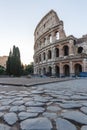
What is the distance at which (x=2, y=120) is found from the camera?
261 cm

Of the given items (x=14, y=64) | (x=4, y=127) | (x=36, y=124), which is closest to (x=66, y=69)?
(x=14, y=64)

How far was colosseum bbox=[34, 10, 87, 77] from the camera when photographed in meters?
25.0

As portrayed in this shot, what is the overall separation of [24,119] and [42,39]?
105 ft

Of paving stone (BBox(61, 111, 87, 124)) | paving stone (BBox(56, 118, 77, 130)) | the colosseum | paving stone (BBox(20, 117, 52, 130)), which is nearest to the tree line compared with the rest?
the colosseum

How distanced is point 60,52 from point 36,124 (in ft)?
82.0

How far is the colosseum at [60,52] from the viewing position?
82.2 feet

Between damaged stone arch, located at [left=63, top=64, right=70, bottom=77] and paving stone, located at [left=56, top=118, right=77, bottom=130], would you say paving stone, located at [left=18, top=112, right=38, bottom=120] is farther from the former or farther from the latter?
damaged stone arch, located at [left=63, top=64, right=70, bottom=77]

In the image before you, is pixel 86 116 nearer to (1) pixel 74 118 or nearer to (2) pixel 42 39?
(1) pixel 74 118

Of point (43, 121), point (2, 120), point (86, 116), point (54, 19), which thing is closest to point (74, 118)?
point (86, 116)

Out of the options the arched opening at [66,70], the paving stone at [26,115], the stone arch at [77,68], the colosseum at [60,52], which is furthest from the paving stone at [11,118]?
the arched opening at [66,70]

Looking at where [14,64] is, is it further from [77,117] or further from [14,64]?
[77,117]

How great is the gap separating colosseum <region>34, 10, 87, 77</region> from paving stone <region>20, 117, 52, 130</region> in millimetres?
21973

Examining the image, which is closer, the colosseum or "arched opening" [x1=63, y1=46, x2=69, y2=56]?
the colosseum

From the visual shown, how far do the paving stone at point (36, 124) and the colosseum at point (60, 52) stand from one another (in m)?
22.0
